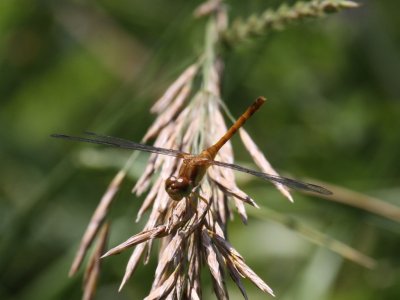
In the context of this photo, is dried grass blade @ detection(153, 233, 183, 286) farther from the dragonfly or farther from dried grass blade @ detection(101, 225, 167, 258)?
the dragonfly

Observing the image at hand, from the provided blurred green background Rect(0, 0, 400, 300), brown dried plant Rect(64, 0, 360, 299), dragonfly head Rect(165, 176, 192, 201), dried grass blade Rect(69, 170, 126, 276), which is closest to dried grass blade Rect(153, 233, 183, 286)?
brown dried plant Rect(64, 0, 360, 299)

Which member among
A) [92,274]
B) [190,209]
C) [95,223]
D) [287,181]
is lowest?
[92,274]

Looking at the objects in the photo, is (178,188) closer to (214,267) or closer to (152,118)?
(214,267)

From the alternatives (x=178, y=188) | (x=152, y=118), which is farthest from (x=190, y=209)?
(x=152, y=118)

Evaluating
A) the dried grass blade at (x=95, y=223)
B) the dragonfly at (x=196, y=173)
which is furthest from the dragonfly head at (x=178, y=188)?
the dried grass blade at (x=95, y=223)

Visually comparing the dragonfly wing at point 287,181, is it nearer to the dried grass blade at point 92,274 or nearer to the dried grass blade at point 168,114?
the dried grass blade at point 168,114

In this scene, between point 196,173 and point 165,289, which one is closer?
point 165,289

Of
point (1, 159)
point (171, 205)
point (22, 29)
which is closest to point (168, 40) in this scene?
point (171, 205)
